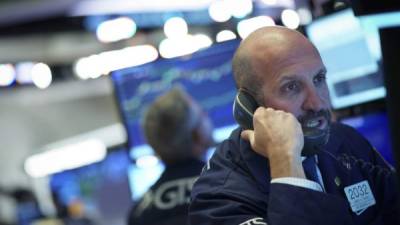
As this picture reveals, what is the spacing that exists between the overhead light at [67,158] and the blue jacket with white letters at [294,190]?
4.57m

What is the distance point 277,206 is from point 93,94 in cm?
1182

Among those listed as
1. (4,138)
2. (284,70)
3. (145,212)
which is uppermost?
(284,70)

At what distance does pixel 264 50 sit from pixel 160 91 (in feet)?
5.31

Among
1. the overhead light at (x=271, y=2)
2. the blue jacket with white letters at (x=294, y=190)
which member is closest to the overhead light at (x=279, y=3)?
the overhead light at (x=271, y=2)

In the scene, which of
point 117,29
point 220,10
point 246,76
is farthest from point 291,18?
point 117,29

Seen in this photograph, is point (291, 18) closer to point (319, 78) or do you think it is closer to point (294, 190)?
point (319, 78)

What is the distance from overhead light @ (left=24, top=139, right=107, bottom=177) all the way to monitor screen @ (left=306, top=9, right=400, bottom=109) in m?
4.10

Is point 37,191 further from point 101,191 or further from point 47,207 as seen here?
point 101,191

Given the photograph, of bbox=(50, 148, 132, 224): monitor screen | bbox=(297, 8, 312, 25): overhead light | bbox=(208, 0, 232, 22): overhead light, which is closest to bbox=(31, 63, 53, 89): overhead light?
bbox=(50, 148, 132, 224): monitor screen

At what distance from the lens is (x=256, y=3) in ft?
15.1

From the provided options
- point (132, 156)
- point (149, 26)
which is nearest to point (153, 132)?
point (132, 156)

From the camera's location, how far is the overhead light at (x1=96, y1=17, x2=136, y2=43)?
825cm

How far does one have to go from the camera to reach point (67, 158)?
7.07 meters

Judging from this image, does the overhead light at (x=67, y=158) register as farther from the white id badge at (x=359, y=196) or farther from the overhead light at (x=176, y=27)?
the white id badge at (x=359, y=196)
